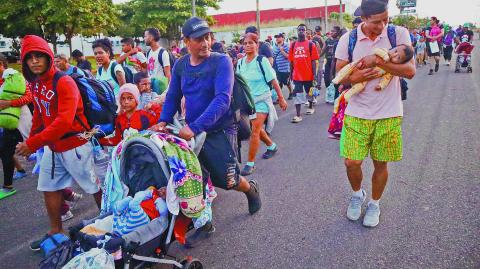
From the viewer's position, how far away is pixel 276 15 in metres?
60.5

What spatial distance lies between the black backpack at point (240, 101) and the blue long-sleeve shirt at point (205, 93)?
22 millimetres

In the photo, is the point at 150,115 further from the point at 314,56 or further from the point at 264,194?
the point at 314,56

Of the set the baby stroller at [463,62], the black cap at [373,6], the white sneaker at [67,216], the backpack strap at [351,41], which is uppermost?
the black cap at [373,6]

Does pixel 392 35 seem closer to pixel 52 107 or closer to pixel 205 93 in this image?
pixel 205 93

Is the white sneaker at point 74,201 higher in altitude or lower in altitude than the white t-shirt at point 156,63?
lower

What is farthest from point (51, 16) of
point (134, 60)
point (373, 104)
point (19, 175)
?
point (373, 104)

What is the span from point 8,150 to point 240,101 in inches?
138

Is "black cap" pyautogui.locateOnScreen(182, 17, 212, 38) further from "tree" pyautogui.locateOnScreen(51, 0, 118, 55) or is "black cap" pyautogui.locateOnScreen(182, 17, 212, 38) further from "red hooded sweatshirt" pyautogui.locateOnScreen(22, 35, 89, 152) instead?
"tree" pyautogui.locateOnScreen(51, 0, 118, 55)

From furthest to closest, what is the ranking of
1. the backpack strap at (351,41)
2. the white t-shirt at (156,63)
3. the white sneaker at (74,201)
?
the white t-shirt at (156,63) < the white sneaker at (74,201) < the backpack strap at (351,41)

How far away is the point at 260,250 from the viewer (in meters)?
3.30

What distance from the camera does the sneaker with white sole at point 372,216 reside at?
3.54 m

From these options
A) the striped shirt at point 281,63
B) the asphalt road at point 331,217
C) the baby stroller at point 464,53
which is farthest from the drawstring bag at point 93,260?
the baby stroller at point 464,53

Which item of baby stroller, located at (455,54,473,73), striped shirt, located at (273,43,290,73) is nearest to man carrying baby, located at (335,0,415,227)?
striped shirt, located at (273,43,290,73)

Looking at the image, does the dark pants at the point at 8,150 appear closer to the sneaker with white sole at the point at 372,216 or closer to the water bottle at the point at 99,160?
the water bottle at the point at 99,160
